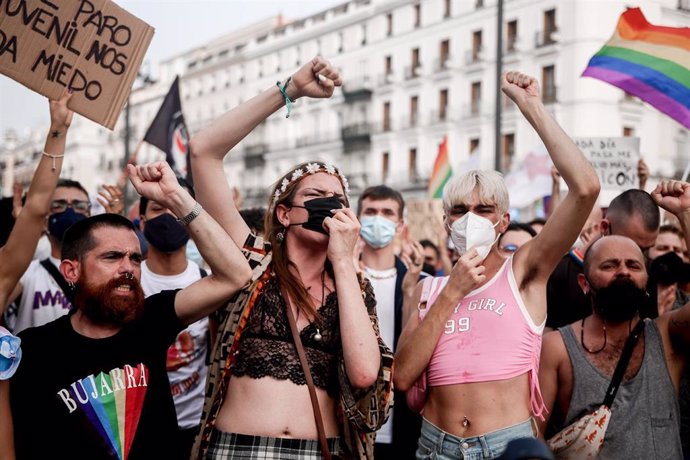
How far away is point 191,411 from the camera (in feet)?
16.9

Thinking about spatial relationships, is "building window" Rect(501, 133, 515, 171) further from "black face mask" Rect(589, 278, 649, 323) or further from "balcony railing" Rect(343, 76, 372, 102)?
"black face mask" Rect(589, 278, 649, 323)

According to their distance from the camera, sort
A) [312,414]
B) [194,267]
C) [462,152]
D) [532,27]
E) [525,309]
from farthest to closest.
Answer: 1. [462,152]
2. [532,27]
3. [194,267]
4. [525,309]
5. [312,414]

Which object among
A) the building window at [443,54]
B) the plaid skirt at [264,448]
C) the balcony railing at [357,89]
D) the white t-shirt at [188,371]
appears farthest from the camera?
the balcony railing at [357,89]

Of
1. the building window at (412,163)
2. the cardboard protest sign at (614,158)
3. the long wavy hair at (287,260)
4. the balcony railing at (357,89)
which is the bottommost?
the long wavy hair at (287,260)

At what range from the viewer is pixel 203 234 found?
11.7ft

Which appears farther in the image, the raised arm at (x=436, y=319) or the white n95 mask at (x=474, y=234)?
the white n95 mask at (x=474, y=234)

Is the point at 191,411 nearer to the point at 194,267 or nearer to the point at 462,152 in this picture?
the point at 194,267

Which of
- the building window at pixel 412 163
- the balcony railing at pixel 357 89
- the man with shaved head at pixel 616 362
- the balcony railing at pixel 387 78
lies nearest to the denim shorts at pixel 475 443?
the man with shaved head at pixel 616 362

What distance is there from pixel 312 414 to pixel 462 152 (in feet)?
153

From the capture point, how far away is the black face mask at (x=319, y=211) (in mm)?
3779

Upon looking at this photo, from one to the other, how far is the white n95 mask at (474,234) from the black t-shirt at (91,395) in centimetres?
133

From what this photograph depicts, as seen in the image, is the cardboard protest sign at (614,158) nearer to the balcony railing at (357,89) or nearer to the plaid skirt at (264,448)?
the plaid skirt at (264,448)

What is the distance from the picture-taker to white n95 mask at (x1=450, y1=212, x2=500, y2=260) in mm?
3990

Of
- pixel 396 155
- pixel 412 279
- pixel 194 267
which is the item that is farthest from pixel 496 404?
pixel 396 155
